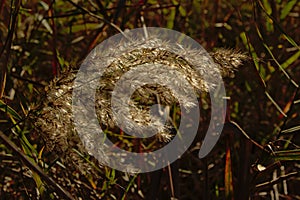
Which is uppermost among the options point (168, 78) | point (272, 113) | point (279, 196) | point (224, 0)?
point (224, 0)

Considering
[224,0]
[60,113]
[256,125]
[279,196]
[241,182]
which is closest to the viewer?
[60,113]

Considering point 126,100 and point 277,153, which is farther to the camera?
point 277,153

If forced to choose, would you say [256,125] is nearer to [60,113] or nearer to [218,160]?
[218,160]

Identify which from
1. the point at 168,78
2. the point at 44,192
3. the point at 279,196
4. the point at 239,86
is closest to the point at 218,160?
the point at 279,196

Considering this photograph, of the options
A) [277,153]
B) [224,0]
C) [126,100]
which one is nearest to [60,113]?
[126,100]

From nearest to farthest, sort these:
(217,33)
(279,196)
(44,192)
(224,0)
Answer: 1. (44,192)
2. (279,196)
3. (217,33)
4. (224,0)

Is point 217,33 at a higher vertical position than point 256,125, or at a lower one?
higher
